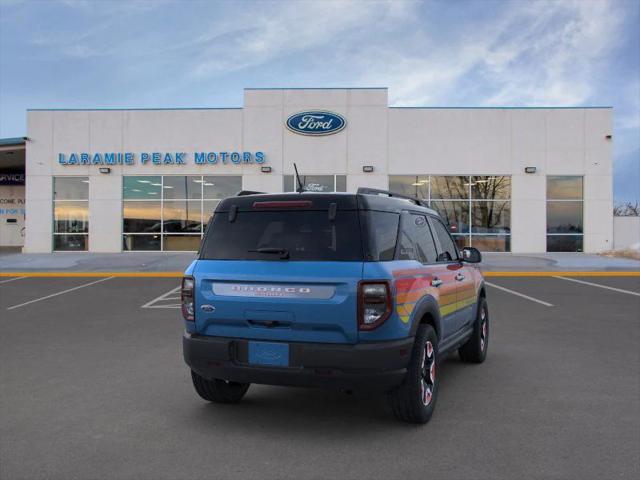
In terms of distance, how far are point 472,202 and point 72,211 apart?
16780 mm

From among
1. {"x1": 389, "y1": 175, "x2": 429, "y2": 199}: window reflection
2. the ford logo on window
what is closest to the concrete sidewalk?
{"x1": 389, "y1": 175, "x2": 429, "y2": 199}: window reflection

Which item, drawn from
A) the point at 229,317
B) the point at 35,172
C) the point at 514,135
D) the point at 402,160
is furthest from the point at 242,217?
the point at 35,172

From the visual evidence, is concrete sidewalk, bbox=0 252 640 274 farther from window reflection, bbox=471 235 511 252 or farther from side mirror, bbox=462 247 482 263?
side mirror, bbox=462 247 482 263

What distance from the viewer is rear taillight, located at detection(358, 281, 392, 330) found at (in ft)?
12.5

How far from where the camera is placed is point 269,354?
398 cm

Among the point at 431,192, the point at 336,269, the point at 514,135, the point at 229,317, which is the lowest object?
the point at 229,317

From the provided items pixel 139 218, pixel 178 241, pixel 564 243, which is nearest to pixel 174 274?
pixel 178 241

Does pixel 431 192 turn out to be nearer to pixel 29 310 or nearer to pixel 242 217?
pixel 29 310

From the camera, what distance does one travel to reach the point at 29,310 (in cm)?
1043

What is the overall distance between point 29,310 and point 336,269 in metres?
8.64

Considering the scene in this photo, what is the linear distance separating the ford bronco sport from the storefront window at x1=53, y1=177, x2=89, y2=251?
21.1 meters

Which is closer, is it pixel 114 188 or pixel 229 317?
pixel 229 317

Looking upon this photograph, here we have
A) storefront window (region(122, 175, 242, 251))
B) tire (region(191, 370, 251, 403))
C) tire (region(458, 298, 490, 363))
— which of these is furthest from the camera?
storefront window (region(122, 175, 242, 251))

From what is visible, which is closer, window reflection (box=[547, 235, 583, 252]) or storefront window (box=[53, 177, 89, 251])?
window reflection (box=[547, 235, 583, 252])
